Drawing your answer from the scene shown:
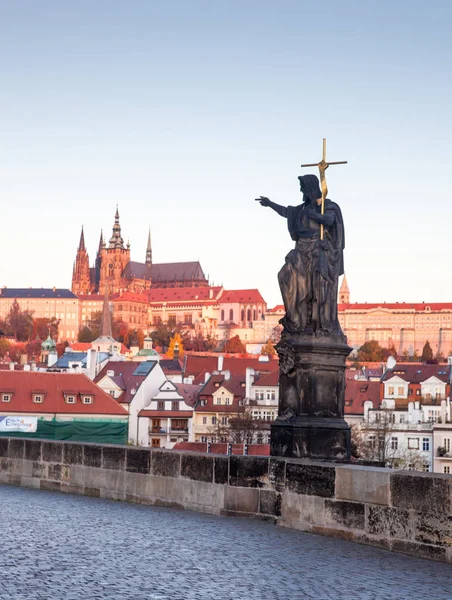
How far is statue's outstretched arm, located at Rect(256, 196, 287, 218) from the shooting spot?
11.5 metres

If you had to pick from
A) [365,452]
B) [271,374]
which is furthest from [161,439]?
[365,452]

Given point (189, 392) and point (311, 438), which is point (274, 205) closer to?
point (311, 438)

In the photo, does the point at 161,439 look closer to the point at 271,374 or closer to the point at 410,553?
the point at 271,374

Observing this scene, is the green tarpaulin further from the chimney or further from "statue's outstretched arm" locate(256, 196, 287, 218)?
"statue's outstretched arm" locate(256, 196, 287, 218)

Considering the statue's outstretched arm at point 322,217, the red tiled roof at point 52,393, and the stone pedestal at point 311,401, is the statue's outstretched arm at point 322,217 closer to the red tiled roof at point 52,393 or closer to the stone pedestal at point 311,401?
the stone pedestal at point 311,401

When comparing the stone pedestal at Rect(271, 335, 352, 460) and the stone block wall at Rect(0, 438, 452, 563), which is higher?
the stone pedestal at Rect(271, 335, 352, 460)

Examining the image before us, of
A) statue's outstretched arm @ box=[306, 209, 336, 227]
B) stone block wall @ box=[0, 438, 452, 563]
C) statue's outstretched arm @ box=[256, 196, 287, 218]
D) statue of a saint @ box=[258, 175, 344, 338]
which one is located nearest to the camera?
stone block wall @ box=[0, 438, 452, 563]

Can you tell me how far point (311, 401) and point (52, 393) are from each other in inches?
2480

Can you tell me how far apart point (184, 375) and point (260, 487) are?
344 feet

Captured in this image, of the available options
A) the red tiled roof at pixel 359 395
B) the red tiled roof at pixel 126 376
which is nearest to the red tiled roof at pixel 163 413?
the red tiled roof at pixel 126 376

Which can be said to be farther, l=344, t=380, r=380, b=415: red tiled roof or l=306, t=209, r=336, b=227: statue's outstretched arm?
l=344, t=380, r=380, b=415: red tiled roof

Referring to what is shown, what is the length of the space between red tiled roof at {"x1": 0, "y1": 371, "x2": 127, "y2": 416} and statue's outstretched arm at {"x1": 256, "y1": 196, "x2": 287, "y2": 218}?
59650 mm

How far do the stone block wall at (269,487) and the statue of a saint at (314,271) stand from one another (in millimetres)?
1501

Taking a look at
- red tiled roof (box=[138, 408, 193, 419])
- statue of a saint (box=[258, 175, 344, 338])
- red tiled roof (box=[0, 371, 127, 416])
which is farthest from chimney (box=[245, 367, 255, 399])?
statue of a saint (box=[258, 175, 344, 338])
